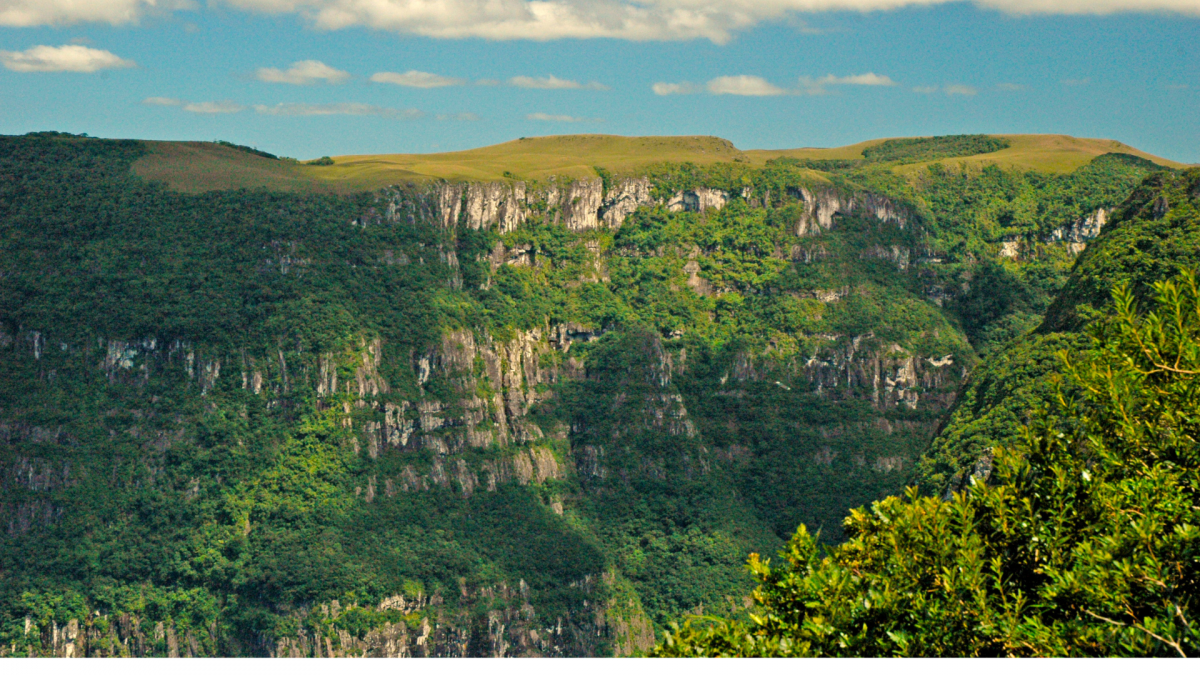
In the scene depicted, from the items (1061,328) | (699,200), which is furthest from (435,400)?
(1061,328)

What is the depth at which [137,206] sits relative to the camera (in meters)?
105

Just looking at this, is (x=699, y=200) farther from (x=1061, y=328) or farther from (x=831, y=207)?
(x=1061, y=328)

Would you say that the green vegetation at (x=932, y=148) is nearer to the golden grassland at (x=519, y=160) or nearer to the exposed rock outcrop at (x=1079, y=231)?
the golden grassland at (x=519, y=160)

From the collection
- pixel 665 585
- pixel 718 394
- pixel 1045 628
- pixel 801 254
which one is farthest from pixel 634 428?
pixel 1045 628

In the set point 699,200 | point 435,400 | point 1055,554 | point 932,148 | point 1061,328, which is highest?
point 932,148

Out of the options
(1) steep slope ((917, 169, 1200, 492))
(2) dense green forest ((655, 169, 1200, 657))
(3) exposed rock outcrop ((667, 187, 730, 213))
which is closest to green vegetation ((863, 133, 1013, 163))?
(3) exposed rock outcrop ((667, 187, 730, 213))

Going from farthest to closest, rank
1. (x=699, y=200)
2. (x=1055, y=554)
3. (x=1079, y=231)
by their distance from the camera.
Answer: (x=1079, y=231)
(x=699, y=200)
(x=1055, y=554)

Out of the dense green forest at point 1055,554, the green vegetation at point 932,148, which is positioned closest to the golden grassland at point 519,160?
the green vegetation at point 932,148

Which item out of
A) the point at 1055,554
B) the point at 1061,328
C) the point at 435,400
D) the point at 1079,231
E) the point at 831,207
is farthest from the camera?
the point at 1079,231

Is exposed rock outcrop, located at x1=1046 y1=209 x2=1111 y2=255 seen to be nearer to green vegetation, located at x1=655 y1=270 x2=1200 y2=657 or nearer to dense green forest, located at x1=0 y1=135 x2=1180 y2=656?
dense green forest, located at x1=0 y1=135 x2=1180 y2=656

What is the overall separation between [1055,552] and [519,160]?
13380cm

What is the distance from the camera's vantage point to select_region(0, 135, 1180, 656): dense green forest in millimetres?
88125

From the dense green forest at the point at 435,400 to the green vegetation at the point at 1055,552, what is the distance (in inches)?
2071

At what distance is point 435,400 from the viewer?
10319cm
